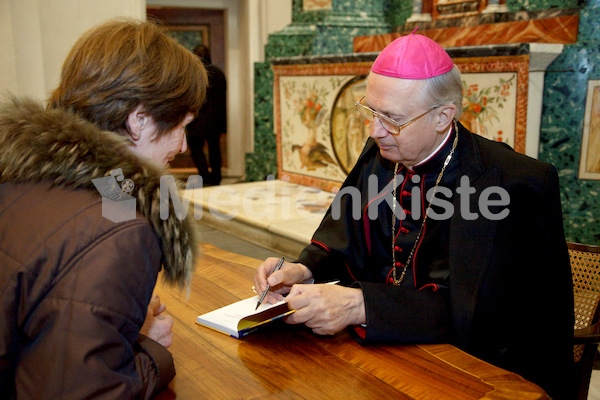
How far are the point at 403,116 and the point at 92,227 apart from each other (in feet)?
3.69

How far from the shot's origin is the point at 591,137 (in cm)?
355

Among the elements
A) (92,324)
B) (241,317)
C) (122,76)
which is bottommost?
(241,317)

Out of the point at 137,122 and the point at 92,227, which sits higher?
the point at 137,122

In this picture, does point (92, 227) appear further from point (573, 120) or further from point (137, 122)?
point (573, 120)

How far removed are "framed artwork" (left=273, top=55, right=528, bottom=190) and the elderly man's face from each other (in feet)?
6.38

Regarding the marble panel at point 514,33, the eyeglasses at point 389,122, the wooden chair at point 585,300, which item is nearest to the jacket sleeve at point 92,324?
the eyeglasses at point 389,122

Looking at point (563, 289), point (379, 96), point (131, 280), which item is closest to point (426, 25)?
point (379, 96)

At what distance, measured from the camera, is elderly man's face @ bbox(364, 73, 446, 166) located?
1.78m

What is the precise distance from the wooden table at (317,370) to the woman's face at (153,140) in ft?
1.23

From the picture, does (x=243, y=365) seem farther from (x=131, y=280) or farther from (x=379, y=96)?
(x=379, y=96)

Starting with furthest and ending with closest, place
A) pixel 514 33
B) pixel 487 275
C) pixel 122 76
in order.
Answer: pixel 514 33, pixel 487 275, pixel 122 76

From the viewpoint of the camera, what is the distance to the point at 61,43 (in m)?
6.05

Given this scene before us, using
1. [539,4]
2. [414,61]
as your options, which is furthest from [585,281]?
[539,4]

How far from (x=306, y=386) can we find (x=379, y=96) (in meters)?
1.01
